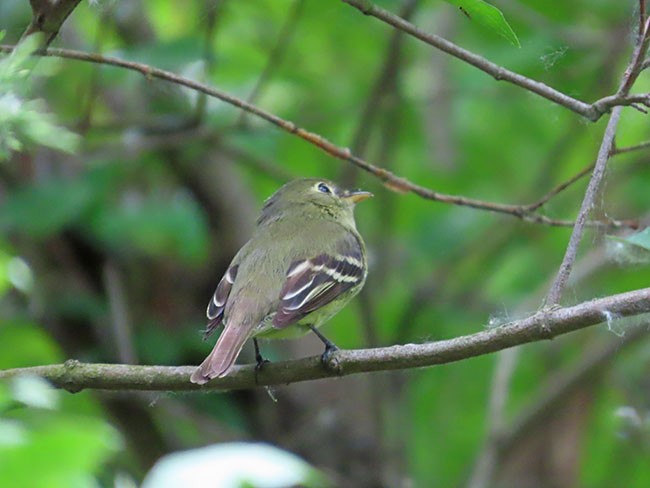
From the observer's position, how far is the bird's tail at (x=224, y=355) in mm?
2748

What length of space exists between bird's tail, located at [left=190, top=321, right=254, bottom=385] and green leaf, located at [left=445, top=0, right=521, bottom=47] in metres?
1.12

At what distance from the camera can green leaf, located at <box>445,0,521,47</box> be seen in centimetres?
239

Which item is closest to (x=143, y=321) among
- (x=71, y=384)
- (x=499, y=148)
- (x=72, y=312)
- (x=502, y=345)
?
(x=72, y=312)

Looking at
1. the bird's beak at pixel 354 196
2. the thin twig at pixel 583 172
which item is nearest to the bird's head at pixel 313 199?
A: the bird's beak at pixel 354 196

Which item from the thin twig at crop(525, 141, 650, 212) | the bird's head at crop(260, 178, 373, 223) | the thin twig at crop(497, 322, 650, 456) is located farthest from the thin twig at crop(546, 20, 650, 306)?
the thin twig at crop(497, 322, 650, 456)

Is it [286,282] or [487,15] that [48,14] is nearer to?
[487,15]

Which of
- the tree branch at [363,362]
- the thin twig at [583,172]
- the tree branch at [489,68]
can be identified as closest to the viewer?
A: the tree branch at [363,362]

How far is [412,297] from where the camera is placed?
6316mm

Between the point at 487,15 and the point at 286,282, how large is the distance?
1.47 metres

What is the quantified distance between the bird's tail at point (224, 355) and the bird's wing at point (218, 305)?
4.2 inches

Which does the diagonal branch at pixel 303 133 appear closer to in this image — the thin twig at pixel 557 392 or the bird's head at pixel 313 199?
the bird's head at pixel 313 199

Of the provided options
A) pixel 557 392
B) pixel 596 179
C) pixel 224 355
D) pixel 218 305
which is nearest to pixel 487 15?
pixel 596 179

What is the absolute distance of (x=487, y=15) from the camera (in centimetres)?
242

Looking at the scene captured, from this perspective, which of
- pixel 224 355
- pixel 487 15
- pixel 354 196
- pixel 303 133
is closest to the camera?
pixel 487 15
